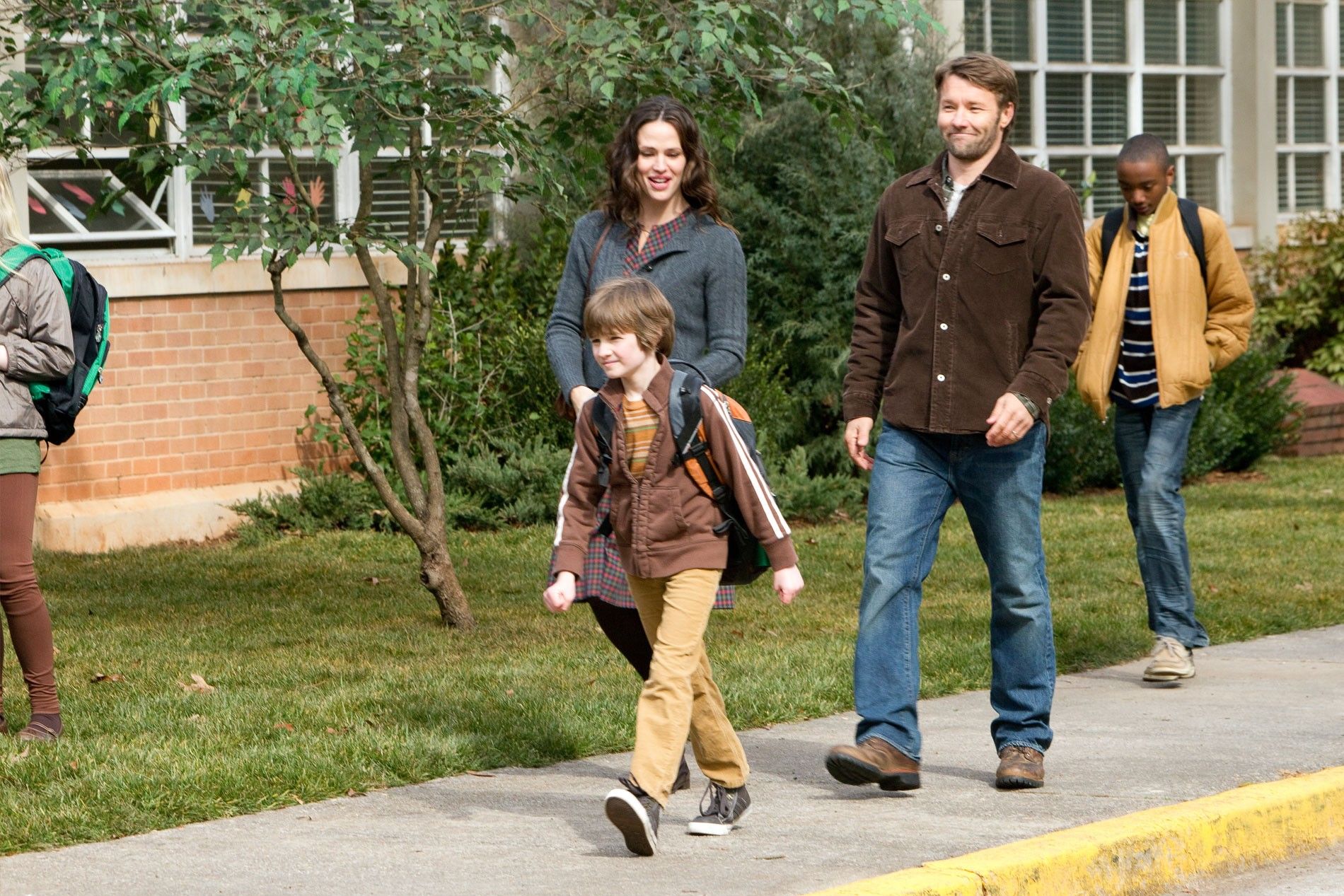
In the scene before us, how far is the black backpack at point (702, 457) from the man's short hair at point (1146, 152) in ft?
9.03

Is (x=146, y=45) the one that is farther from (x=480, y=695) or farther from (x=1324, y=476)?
(x=1324, y=476)

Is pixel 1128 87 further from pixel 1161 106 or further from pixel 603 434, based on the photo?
pixel 603 434

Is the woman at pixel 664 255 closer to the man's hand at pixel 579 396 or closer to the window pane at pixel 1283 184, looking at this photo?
the man's hand at pixel 579 396

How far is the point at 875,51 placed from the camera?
14.0 meters

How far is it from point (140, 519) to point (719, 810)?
7.21 meters

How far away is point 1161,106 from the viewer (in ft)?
61.8

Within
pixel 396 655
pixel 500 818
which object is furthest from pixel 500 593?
pixel 500 818

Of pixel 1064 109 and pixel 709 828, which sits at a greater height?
pixel 1064 109

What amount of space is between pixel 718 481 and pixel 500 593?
4818 millimetres

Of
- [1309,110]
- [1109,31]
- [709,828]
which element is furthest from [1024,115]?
[709,828]

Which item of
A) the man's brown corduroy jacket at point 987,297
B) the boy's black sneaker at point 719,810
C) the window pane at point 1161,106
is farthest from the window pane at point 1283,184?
the boy's black sneaker at point 719,810

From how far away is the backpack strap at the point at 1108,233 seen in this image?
724 centimetres

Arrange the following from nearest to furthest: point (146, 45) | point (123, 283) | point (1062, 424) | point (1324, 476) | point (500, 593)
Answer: point (146, 45) → point (500, 593) → point (123, 283) → point (1062, 424) → point (1324, 476)

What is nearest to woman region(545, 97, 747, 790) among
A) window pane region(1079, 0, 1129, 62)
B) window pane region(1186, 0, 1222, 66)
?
window pane region(1079, 0, 1129, 62)
